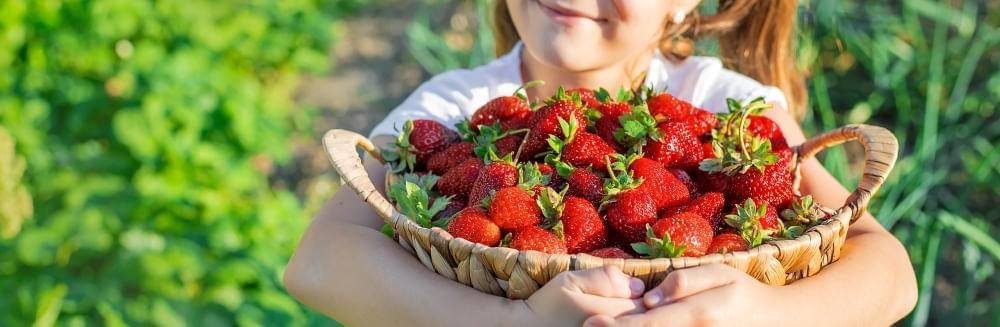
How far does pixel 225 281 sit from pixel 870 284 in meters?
1.53

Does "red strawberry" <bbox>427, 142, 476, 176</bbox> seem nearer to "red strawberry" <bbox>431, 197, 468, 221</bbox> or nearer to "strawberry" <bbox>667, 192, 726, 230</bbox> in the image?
"red strawberry" <bbox>431, 197, 468, 221</bbox>

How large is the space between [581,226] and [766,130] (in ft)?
1.40

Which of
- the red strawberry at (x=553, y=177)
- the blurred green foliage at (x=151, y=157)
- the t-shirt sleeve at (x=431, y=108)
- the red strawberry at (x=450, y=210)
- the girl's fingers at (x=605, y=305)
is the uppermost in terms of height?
the red strawberry at (x=553, y=177)

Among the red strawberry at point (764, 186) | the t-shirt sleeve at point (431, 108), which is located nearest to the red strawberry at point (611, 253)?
the red strawberry at point (764, 186)

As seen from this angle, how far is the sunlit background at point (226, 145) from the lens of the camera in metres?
2.39

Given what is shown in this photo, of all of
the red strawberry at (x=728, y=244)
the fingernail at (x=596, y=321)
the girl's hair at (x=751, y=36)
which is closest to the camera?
the fingernail at (x=596, y=321)

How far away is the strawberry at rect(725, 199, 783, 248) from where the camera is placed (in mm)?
1254

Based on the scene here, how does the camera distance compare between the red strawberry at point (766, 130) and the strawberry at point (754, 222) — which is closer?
the strawberry at point (754, 222)

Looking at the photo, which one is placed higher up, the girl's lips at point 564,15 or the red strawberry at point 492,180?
the girl's lips at point 564,15

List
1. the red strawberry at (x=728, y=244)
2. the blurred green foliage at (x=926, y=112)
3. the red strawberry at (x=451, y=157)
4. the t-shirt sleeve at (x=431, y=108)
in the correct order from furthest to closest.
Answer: the blurred green foliage at (x=926, y=112)
the t-shirt sleeve at (x=431, y=108)
the red strawberry at (x=451, y=157)
the red strawberry at (x=728, y=244)

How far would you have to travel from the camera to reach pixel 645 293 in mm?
1177

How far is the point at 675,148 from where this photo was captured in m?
1.41

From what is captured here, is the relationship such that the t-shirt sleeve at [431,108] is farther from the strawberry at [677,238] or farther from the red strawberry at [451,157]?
the strawberry at [677,238]

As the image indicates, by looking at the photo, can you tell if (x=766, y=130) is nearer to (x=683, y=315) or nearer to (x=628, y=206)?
(x=628, y=206)
